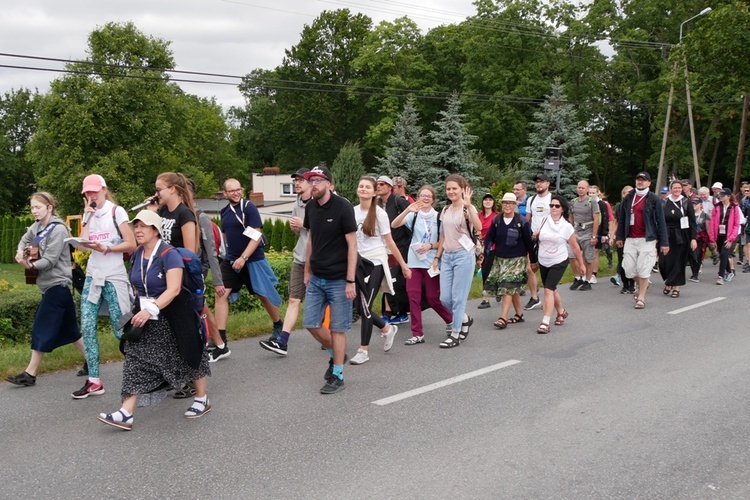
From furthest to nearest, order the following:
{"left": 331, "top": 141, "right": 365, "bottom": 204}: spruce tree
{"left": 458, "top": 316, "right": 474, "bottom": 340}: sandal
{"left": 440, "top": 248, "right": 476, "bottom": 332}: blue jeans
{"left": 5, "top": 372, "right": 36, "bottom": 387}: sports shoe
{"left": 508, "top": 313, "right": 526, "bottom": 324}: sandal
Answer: {"left": 331, "top": 141, "right": 365, "bottom": 204}: spruce tree, {"left": 508, "top": 313, "right": 526, "bottom": 324}: sandal, {"left": 458, "top": 316, "right": 474, "bottom": 340}: sandal, {"left": 440, "top": 248, "right": 476, "bottom": 332}: blue jeans, {"left": 5, "top": 372, "right": 36, "bottom": 387}: sports shoe

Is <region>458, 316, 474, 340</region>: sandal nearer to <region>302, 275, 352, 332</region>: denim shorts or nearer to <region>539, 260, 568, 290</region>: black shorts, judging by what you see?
<region>539, 260, 568, 290</region>: black shorts

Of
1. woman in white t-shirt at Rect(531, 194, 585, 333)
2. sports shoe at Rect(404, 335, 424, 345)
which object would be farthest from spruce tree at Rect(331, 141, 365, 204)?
sports shoe at Rect(404, 335, 424, 345)

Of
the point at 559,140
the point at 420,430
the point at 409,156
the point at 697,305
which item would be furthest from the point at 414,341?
the point at 559,140

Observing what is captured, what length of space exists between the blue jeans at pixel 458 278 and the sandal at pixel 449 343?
0.38 feet

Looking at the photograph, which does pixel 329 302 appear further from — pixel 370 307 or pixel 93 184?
pixel 93 184

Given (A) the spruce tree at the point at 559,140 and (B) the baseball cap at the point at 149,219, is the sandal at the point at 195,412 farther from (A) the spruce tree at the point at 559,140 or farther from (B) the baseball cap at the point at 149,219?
(A) the spruce tree at the point at 559,140

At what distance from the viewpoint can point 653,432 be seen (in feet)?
17.5

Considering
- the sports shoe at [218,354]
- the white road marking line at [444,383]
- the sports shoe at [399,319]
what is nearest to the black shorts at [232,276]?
the sports shoe at [218,354]

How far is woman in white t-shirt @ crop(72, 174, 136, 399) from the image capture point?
6.21 m

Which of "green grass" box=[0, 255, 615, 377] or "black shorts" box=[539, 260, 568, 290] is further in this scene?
"black shorts" box=[539, 260, 568, 290]

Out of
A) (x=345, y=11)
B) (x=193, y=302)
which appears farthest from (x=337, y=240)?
(x=345, y=11)

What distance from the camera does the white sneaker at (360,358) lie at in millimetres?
7445

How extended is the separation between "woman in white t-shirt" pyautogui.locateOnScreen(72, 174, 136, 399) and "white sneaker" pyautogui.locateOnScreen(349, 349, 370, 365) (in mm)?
2324

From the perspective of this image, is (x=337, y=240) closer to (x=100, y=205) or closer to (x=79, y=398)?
(x=100, y=205)
